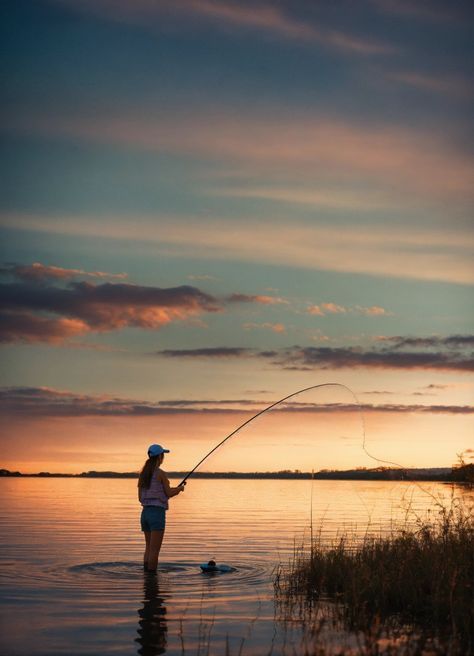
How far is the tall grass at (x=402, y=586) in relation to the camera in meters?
11.4

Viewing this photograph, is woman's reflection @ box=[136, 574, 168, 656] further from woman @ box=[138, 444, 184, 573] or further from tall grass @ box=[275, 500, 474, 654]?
tall grass @ box=[275, 500, 474, 654]

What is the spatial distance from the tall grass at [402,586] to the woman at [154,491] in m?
Answer: 2.45

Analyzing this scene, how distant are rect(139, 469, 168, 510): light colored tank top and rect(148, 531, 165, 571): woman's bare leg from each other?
0.58 metres

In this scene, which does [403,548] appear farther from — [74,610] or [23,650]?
[23,650]

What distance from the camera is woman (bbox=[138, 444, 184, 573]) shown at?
16.3 meters

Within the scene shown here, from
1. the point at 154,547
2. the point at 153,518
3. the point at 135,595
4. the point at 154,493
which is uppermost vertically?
the point at 154,493

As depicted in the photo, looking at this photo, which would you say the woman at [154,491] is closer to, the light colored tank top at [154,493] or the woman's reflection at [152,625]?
the light colored tank top at [154,493]

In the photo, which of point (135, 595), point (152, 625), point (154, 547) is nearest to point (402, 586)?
point (152, 625)

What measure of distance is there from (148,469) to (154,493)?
50 centimetres

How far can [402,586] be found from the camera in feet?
43.3

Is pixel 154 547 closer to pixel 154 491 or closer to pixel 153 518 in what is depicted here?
pixel 153 518

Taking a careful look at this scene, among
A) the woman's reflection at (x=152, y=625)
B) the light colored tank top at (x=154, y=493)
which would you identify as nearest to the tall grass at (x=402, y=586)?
the woman's reflection at (x=152, y=625)

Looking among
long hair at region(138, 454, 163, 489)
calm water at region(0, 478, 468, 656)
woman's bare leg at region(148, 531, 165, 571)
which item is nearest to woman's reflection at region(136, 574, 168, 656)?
calm water at region(0, 478, 468, 656)

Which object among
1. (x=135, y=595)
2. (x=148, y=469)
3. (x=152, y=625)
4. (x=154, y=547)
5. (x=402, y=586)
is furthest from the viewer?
(x=154, y=547)
